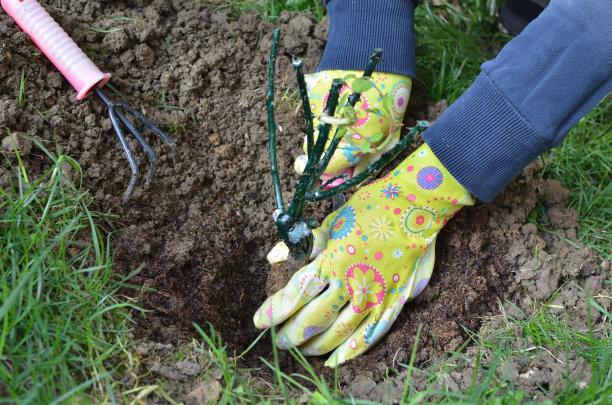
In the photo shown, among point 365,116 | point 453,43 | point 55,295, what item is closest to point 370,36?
point 365,116

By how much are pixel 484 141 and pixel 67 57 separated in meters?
1.37

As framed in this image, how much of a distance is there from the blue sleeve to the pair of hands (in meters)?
0.09

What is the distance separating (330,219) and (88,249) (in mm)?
758

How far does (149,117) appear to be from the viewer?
5.94 ft

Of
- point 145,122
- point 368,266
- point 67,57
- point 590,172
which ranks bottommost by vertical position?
point 590,172

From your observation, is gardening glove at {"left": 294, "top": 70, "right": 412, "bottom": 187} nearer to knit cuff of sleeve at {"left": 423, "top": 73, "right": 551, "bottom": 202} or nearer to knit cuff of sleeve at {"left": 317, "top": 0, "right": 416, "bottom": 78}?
knit cuff of sleeve at {"left": 317, "top": 0, "right": 416, "bottom": 78}

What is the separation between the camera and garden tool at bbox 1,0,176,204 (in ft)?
5.38

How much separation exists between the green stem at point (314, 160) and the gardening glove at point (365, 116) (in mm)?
353

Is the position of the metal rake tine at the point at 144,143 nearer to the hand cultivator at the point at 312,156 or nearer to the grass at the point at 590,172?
the hand cultivator at the point at 312,156

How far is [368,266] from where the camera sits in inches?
63.7

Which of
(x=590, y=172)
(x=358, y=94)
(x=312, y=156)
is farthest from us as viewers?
(x=590, y=172)

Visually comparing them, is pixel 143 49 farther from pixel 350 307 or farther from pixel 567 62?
pixel 567 62

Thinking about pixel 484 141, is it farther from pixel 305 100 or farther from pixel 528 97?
pixel 305 100

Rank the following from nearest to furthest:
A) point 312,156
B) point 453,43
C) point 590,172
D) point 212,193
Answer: point 312,156, point 212,193, point 590,172, point 453,43
